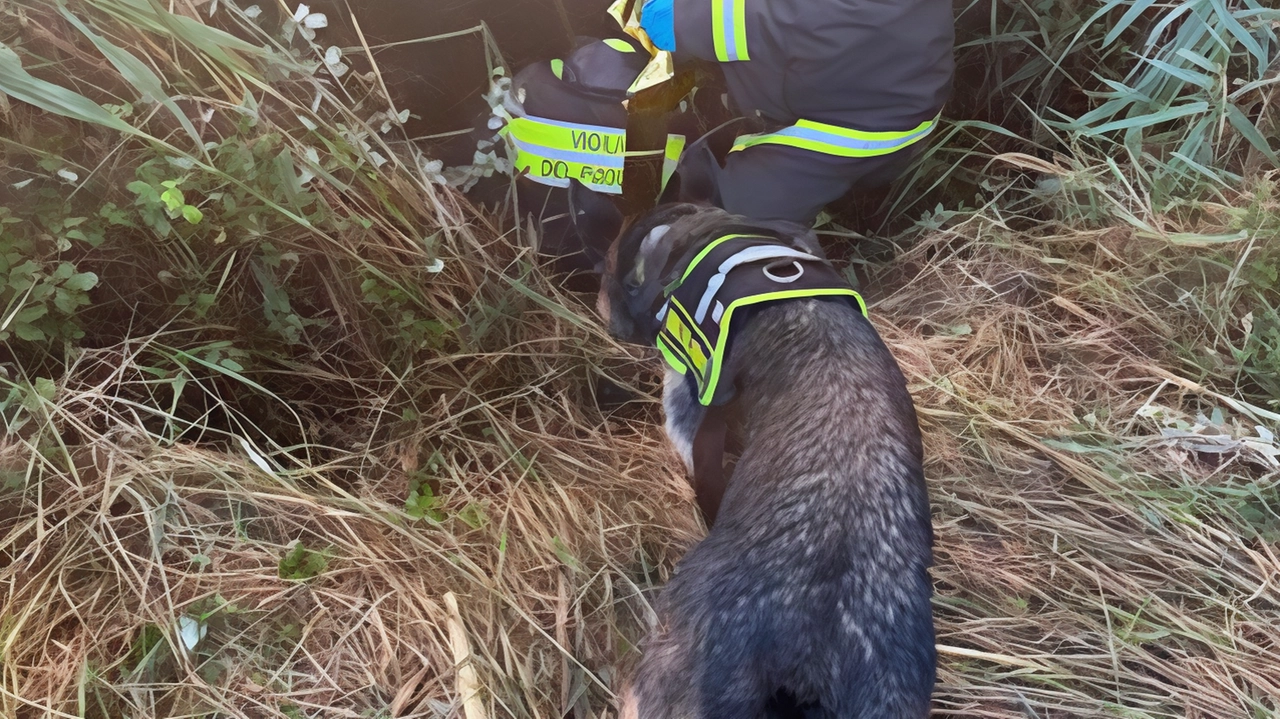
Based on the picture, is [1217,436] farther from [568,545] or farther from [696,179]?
[568,545]

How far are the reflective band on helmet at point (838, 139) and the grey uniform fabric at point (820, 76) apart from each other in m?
0.03

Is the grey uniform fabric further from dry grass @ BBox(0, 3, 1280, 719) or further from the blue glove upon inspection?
dry grass @ BBox(0, 3, 1280, 719)

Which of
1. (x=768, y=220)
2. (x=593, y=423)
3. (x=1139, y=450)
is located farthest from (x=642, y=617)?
(x=1139, y=450)

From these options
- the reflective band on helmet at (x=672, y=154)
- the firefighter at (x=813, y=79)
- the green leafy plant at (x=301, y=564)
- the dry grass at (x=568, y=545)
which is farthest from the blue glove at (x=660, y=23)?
the green leafy plant at (x=301, y=564)

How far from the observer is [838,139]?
2.87 metres

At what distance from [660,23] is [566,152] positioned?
2.16 feet

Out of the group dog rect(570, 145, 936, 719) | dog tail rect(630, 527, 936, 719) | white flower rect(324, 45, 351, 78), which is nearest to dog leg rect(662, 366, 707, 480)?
dog rect(570, 145, 936, 719)

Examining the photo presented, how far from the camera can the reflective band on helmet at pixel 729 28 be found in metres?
2.69

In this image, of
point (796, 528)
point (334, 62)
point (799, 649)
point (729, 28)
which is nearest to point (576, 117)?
point (729, 28)

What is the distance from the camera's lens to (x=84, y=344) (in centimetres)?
227

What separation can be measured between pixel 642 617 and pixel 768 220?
1.66m

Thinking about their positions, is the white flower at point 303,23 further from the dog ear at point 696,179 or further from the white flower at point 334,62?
the dog ear at point 696,179

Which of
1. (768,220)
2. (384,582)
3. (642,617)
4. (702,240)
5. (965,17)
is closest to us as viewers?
(384,582)

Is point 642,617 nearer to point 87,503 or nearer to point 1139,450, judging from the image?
point 87,503
